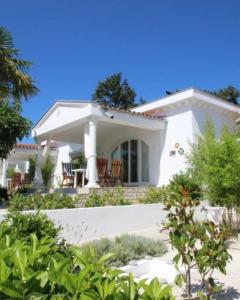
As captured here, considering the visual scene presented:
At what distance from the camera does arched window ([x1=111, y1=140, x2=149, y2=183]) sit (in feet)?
52.4

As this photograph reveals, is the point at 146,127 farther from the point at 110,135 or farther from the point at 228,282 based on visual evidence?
the point at 228,282

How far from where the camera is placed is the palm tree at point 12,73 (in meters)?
12.0

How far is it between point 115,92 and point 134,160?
27.2 m

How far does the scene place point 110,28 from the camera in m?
12.2

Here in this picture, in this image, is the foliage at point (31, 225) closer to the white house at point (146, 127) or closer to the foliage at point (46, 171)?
the white house at point (146, 127)

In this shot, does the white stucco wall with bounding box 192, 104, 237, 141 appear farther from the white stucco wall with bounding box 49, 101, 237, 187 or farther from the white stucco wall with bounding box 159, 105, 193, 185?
the white stucco wall with bounding box 159, 105, 193, 185

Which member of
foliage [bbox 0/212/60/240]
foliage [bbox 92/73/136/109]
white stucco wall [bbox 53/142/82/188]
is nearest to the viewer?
foliage [bbox 0/212/60/240]

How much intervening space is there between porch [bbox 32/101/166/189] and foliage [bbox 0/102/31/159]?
Answer: 8.91ft

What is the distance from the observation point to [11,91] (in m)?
12.6

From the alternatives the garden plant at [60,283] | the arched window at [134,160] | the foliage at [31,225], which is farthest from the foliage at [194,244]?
the arched window at [134,160]

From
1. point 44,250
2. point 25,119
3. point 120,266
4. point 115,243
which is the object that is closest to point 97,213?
point 115,243

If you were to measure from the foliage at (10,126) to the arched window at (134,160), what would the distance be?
6.83 meters

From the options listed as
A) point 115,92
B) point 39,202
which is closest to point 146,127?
point 39,202

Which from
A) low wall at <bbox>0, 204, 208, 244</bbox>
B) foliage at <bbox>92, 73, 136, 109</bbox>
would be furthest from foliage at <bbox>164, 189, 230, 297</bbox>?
foliage at <bbox>92, 73, 136, 109</bbox>
